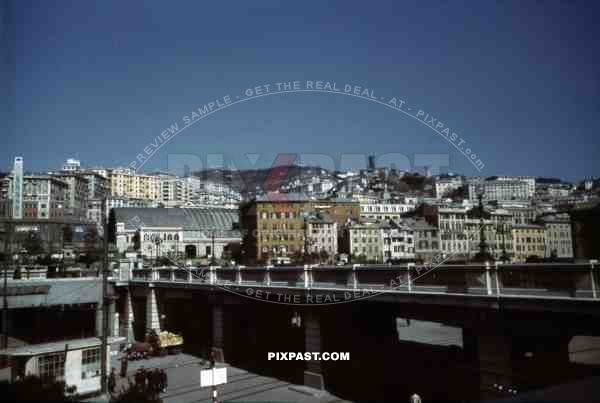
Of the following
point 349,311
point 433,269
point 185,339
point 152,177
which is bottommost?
point 185,339

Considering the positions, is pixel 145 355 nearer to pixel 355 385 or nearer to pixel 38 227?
pixel 355 385

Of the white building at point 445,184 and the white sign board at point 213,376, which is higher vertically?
the white building at point 445,184

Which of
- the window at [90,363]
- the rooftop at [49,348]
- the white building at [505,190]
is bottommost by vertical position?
the window at [90,363]

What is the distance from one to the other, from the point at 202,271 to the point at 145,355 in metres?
6.95

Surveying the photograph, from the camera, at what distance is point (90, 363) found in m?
19.8

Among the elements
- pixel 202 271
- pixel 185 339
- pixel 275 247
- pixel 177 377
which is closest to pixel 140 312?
pixel 185 339

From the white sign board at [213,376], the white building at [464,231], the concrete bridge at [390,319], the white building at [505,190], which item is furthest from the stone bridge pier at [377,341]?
the white building at [505,190]

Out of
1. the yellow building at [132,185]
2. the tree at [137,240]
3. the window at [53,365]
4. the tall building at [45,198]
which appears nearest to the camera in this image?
the window at [53,365]

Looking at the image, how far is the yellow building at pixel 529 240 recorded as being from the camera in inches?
4409

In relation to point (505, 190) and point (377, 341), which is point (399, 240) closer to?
point (505, 190)

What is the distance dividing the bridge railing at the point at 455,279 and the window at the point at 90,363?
7.11m

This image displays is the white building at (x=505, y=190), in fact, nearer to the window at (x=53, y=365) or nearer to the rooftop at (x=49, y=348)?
the rooftop at (x=49, y=348)

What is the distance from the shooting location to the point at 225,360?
28000 millimetres

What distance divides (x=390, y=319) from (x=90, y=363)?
12462mm
